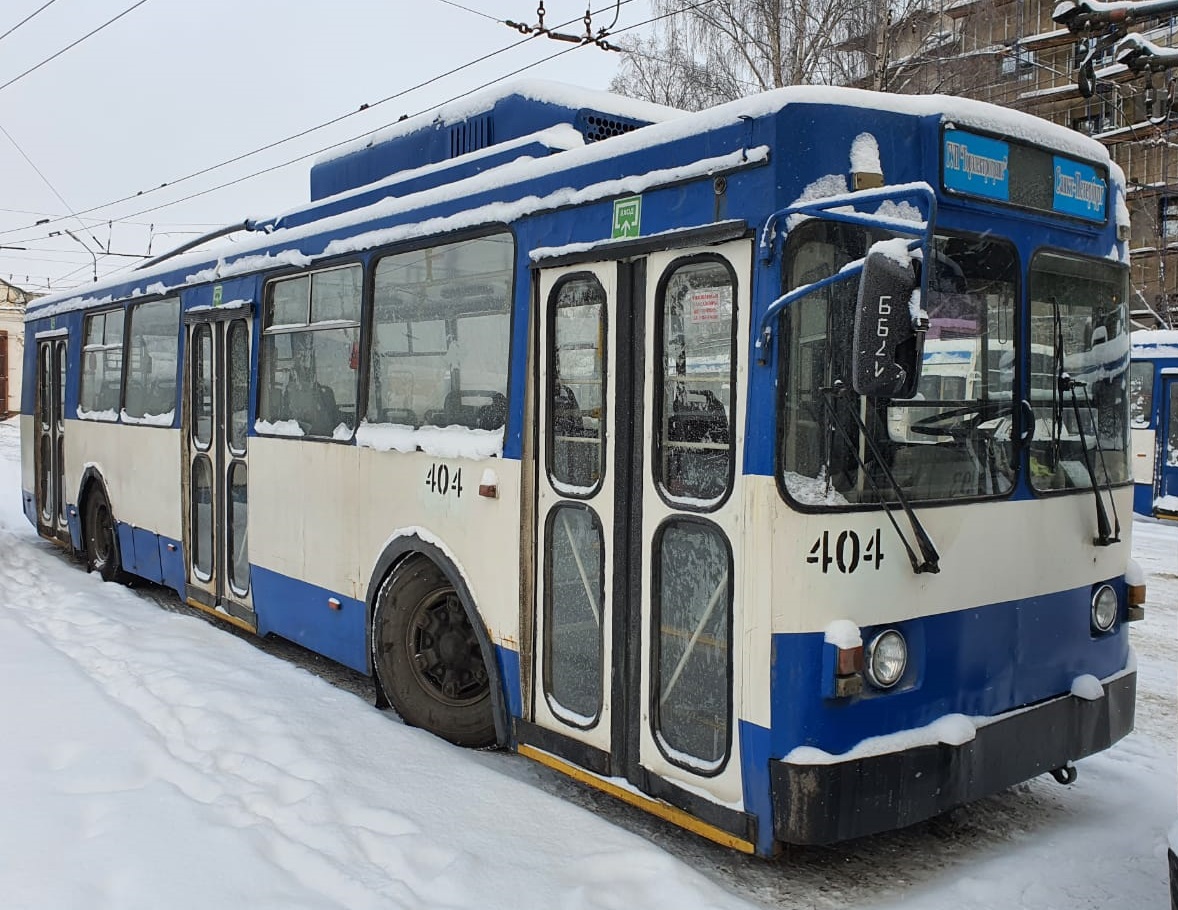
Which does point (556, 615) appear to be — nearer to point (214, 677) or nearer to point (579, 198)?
point (579, 198)

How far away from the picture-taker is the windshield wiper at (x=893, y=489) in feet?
11.4

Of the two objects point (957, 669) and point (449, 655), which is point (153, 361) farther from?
point (957, 669)

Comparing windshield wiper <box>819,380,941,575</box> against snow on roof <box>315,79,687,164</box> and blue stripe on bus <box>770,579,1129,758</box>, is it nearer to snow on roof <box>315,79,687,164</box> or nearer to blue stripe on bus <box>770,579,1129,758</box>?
blue stripe on bus <box>770,579,1129,758</box>

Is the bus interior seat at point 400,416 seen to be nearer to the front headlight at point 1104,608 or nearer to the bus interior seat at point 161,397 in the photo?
the front headlight at point 1104,608

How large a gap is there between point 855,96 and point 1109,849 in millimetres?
2885

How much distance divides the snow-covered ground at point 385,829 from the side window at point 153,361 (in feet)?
9.90

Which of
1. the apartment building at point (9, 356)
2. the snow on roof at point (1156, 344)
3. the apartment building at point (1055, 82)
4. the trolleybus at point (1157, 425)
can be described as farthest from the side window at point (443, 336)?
the apartment building at point (9, 356)

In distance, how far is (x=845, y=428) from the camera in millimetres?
3504

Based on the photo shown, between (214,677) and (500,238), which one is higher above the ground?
(500,238)

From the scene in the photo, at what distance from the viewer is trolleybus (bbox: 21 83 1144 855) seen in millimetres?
3496

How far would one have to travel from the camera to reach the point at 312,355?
6.27 m

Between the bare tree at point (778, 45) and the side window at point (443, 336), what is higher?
the bare tree at point (778, 45)

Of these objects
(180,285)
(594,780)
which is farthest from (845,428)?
(180,285)

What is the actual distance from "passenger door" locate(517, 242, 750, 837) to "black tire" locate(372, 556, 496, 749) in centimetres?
66
